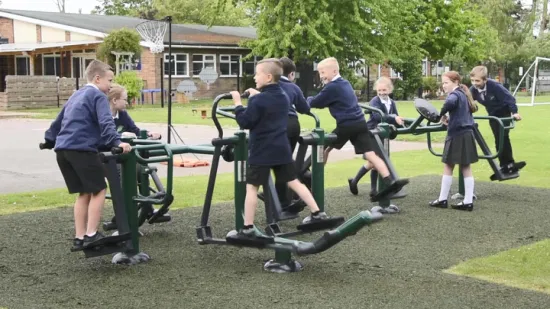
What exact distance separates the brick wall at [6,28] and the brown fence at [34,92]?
1241 cm

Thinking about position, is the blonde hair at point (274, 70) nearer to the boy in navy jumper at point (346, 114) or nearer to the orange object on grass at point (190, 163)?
the boy in navy jumper at point (346, 114)

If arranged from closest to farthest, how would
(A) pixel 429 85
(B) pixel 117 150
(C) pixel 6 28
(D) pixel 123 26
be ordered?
1. (B) pixel 117 150
2. (D) pixel 123 26
3. (C) pixel 6 28
4. (A) pixel 429 85

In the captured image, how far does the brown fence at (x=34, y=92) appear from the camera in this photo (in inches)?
1363

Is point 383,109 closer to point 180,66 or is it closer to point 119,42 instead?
point 119,42

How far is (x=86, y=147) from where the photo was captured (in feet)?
21.1

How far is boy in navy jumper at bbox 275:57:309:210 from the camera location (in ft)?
26.3

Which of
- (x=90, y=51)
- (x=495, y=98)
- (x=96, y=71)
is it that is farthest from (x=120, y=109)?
(x=90, y=51)

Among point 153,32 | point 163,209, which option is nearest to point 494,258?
point 163,209

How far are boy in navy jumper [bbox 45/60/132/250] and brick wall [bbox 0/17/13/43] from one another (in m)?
43.0

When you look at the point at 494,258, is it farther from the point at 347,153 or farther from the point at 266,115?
the point at 347,153

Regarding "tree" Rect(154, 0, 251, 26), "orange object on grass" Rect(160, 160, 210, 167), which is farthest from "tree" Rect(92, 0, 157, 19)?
"orange object on grass" Rect(160, 160, 210, 167)

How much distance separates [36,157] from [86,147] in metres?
9.86

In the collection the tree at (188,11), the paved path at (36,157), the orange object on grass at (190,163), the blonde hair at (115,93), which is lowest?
the paved path at (36,157)

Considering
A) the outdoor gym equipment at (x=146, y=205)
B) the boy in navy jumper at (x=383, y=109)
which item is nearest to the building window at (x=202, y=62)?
the boy in navy jumper at (x=383, y=109)
